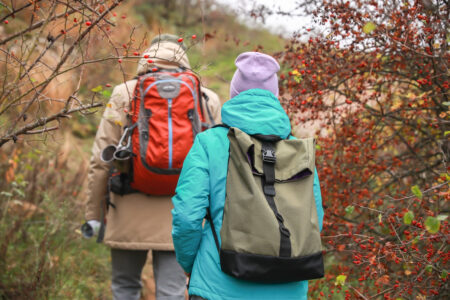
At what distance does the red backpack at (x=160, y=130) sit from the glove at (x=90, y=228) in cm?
38

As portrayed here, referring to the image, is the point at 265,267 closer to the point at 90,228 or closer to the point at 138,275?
the point at 138,275

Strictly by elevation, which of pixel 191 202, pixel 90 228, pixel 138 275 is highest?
pixel 191 202

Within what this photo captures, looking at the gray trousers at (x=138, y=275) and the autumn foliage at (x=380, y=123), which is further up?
the autumn foliage at (x=380, y=123)

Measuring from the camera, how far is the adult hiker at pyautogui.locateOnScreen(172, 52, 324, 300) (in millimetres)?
1865

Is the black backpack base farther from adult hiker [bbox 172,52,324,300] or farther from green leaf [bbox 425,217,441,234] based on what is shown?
green leaf [bbox 425,217,441,234]

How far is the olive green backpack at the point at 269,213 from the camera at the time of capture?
1.85 m

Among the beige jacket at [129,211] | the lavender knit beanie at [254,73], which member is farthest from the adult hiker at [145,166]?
the lavender knit beanie at [254,73]

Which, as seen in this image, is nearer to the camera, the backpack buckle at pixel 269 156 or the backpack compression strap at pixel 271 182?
the backpack compression strap at pixel 271 182

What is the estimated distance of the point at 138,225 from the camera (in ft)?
9.77

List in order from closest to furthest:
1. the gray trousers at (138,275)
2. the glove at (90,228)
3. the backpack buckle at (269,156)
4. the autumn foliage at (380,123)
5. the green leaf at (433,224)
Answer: the green leaf at (433,224), the backpack buckle at (269,156), the autumn foliage at (380,123), the gray trousers at (138,275), the glove at (90,228)

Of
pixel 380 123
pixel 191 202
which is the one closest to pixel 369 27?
pixel 191 202

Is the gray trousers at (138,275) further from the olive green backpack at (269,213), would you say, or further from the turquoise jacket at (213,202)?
the olive green backpack at (269,213)

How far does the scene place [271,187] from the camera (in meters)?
1.95

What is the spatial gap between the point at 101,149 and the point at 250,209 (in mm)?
1469
